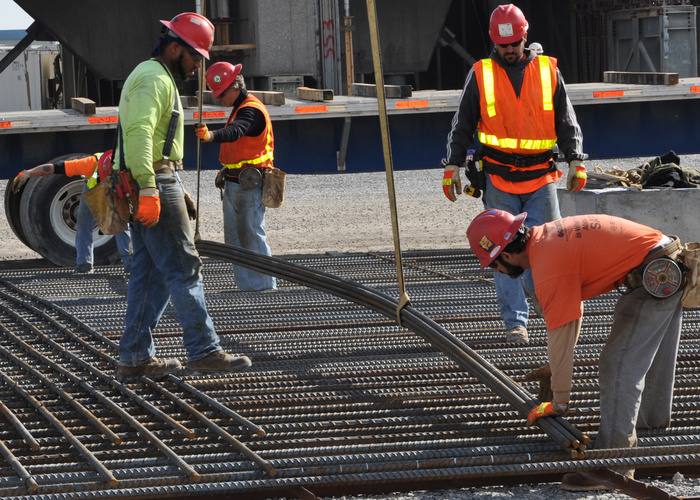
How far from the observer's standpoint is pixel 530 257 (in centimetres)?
396

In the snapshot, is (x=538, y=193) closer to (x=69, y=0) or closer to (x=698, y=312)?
(x=698, y=312)

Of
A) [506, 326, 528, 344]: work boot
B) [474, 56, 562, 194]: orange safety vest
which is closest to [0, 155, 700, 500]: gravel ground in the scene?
[506, 326, 528, 344]: work boot

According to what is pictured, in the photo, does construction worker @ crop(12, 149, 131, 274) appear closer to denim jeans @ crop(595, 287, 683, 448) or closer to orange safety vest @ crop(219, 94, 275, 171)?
orange safety vest @ crop(219, 94, 275, 171)

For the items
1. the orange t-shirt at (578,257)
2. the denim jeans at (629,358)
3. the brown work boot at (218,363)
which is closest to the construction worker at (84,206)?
the brown work boot at (218,363)

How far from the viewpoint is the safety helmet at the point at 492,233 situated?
396 cm

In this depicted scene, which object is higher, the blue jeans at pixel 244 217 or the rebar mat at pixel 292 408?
the blue jeans at pixel 244 217

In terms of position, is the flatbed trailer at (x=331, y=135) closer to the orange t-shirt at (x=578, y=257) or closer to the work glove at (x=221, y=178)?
the work glove at (x=221, y=178)

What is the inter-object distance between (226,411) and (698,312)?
3.45 metres

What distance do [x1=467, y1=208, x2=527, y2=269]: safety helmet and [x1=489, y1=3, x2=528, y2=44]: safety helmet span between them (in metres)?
1.87

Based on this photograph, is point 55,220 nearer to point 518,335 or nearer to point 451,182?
point 451,182

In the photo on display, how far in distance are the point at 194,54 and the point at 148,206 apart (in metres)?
0.81

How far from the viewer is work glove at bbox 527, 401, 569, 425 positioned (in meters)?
4.05

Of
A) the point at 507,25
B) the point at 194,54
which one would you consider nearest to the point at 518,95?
the point at 507,25

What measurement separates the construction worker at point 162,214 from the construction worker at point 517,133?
1586 mm
